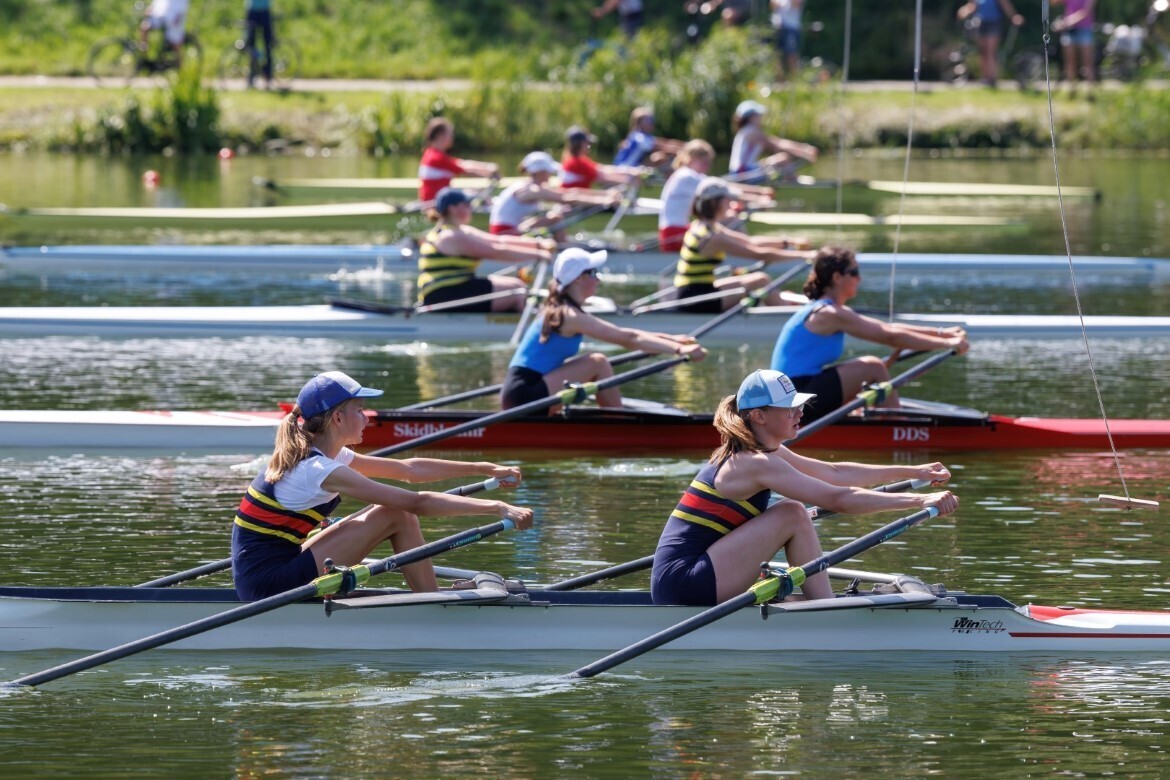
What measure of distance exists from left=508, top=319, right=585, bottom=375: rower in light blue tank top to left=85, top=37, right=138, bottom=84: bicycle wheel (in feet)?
76.9

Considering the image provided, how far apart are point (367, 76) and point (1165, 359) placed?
23.3 m

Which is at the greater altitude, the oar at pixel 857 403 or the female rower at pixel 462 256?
the female rower at pixel 462 256

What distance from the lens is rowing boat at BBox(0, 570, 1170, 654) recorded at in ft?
25.8

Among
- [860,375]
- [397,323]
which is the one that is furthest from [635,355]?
[397,323]

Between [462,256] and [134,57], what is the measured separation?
66.5 ft

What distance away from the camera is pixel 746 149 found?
23109 millimetres

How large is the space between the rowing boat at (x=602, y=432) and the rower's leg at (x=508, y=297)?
3913 mm

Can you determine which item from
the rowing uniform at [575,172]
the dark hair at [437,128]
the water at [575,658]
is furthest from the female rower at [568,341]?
the rowing uniform at [575,172]

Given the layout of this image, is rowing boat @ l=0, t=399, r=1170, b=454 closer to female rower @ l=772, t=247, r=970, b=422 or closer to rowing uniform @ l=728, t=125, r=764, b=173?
female rower @ l=772, t=247, r=970, b=422

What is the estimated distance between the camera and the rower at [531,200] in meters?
19.1

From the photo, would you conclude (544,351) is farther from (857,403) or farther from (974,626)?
(974,626)

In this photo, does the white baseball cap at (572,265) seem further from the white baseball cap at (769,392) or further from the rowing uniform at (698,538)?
the white baseball cap at (769,392)

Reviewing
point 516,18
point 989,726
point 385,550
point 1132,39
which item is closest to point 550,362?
point 385,550

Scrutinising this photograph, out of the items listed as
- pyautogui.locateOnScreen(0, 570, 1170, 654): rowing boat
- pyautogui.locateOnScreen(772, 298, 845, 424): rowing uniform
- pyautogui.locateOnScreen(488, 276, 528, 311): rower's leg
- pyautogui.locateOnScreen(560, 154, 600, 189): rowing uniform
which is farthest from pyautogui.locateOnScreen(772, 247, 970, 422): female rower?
pyautogui.locateOnScreen(560, 154, 600, 189): rowing uniform
